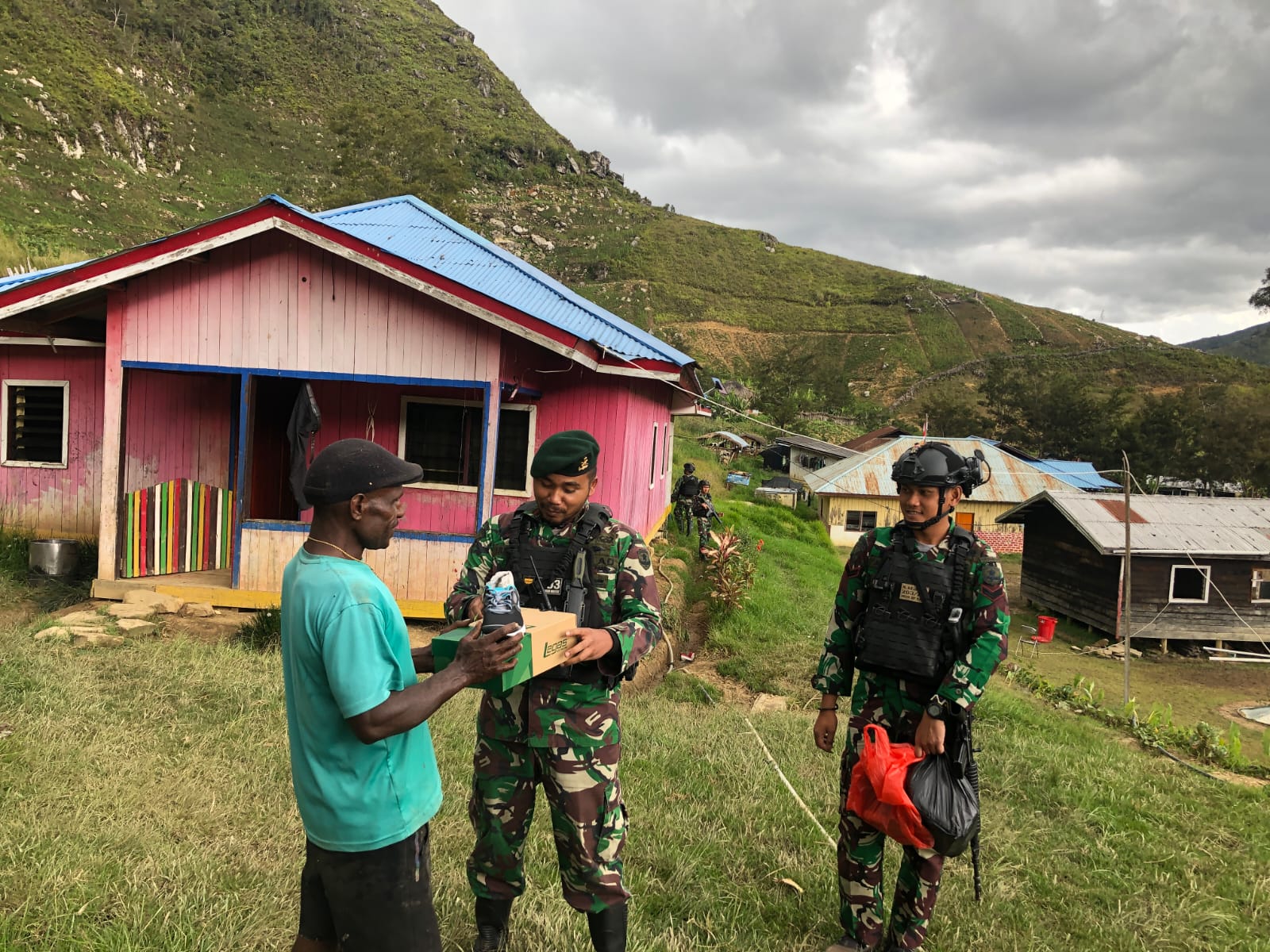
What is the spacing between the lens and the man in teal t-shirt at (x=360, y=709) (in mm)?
1666

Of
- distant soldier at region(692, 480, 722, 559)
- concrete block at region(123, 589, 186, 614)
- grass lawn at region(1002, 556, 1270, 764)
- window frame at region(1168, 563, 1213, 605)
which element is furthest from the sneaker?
window frame at region(1168, 563, 1213, 605)

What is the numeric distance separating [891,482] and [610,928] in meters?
29.0

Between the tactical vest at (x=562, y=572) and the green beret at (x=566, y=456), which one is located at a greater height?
the green beret at (x=566, y=456)

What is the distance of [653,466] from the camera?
510 inches

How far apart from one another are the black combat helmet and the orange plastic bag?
36.6 inches

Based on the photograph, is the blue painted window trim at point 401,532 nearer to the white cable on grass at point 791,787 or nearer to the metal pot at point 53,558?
the metal pot at point 53,558

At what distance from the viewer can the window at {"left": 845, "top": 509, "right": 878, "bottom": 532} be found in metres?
28.6

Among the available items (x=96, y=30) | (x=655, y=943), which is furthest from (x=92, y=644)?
(x=96, y=30)

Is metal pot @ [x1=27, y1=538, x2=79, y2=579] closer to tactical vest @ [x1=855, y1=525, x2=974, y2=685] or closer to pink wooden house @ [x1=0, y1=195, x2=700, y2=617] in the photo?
pink wooden house @ [x1=0, y1=195, x2=700, y2=617]

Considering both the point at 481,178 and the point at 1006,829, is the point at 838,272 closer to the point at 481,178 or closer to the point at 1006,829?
the point at 481,178

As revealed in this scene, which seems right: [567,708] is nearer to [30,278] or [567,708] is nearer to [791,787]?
[791,787]

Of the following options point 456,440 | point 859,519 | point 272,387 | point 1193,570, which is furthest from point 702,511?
point 859,519

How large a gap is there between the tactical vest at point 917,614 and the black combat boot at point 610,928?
49.4 inches

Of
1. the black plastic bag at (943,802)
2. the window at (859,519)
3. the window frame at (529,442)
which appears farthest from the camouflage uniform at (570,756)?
the window at (859,519)
